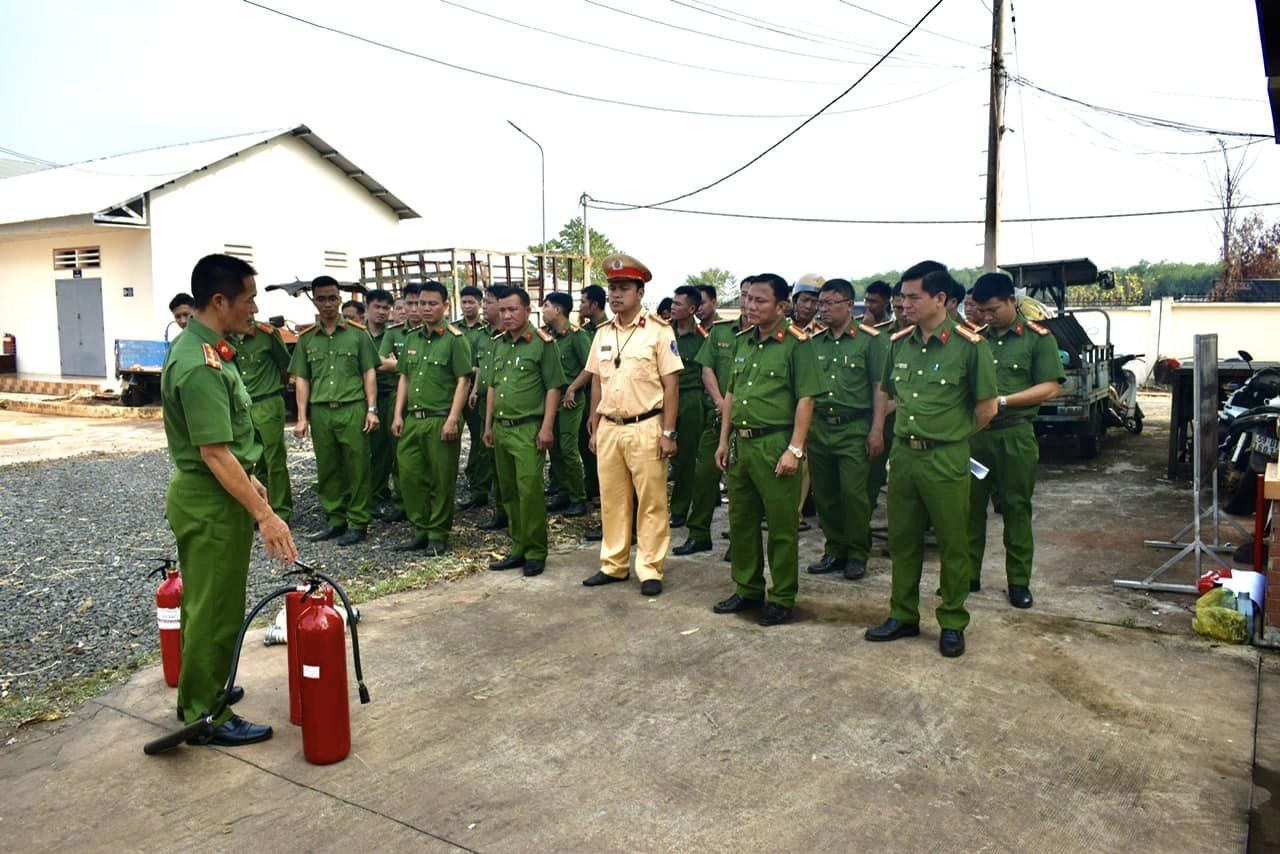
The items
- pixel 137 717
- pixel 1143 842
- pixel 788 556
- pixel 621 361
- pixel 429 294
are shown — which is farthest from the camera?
pixel 429 294

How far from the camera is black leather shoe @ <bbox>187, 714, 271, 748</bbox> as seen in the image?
138 inches

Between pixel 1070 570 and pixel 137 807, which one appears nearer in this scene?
pixel 137 807

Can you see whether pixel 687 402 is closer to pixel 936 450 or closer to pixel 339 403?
pixel 339 403

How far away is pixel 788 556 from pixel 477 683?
185cm

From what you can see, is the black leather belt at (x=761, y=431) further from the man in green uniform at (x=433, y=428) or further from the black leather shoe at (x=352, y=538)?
the black leather shoe at (x=352, y=538)

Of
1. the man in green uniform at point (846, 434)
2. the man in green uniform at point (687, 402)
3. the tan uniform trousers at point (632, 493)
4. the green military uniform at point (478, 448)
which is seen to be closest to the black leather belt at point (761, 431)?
the tan uniform trousers at point (632, 493)

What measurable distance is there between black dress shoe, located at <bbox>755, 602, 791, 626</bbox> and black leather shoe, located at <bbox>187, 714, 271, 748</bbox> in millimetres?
2585

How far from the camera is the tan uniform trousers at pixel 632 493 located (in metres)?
5.62

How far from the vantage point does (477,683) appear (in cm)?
416

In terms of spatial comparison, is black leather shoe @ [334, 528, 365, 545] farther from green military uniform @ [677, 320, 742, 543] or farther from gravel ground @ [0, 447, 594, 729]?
green military uniform @ [677, 320, 742, 543]

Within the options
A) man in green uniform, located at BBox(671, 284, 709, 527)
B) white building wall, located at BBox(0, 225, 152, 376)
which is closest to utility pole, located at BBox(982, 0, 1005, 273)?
man in green uniform, located at BBox(671, 284, 709, 527)

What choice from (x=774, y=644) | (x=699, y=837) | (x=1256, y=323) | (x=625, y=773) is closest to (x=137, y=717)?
(x=625, y=773)

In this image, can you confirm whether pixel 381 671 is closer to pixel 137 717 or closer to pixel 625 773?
pixel 137 717

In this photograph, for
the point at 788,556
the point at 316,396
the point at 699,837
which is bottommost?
the point at 699,837
